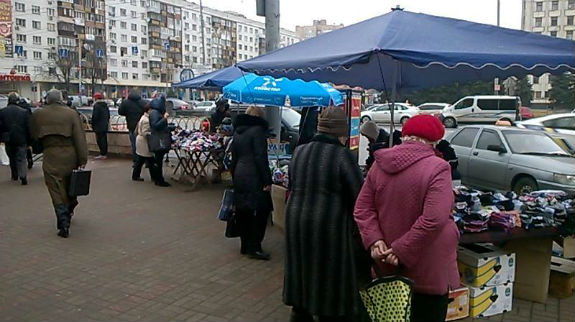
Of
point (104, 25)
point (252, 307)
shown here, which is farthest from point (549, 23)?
point (252, 307)

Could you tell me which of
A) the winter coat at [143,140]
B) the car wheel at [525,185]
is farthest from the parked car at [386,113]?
the winter coat at [143,140]

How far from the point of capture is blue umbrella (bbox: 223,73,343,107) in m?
8.13

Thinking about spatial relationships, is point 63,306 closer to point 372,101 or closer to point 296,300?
point 296,300

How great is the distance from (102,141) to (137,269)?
9.35 m

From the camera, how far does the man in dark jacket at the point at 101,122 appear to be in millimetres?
12945

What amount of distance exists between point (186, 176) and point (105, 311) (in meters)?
6.18

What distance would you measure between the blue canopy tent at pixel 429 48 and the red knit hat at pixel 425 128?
1.59 meters

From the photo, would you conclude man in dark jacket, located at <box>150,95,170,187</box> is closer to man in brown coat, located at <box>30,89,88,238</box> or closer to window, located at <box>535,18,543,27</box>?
man in brown coat, located at <box>30,89,88,238</box>

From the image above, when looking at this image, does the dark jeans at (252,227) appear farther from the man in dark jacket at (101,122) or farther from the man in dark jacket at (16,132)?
the man in dark jacket at (101,122)

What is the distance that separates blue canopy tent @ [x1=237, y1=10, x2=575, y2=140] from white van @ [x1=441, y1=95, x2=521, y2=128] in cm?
2523

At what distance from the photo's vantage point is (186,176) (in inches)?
405

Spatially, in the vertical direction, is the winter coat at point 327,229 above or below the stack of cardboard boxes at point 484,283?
above

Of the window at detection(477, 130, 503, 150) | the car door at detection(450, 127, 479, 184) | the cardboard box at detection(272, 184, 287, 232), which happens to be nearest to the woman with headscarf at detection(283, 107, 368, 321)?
the cardboard box at detection(272, 184, 287, 232)

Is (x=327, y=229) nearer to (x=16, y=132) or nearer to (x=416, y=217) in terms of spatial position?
(x=416, y=217)
